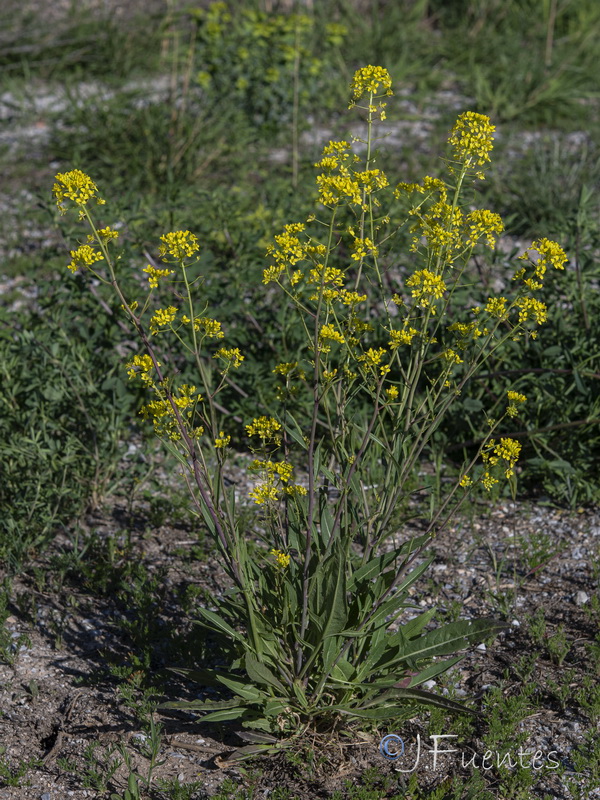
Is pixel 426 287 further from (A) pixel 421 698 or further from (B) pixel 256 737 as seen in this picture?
(B) pixel 256 737

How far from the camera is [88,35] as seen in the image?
320 inches

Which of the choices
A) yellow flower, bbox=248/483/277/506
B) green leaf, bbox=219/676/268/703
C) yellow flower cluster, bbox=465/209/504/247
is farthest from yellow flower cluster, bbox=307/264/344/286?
green leaf, bbox=219/676/268/703

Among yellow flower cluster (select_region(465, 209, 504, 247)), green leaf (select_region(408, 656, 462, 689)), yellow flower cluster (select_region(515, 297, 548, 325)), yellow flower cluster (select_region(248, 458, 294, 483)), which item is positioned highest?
yellow flower cluster (select_region(465, 209, 504, 247))

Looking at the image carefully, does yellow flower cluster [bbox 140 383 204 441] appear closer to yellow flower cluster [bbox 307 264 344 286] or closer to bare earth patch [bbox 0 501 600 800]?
yellow flower cluster [bbox 307 264 344 286]

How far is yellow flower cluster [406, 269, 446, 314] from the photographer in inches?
92.3

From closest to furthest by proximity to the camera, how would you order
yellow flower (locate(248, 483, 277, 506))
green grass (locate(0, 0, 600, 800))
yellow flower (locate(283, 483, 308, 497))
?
yellow flower (locate(248, 483, 277, 506)) → yellow flower (locate(283, 483, 308, 497)) → green grass (locate(0, 0, 600, 800))

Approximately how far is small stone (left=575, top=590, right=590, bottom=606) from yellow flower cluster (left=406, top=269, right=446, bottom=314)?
4.72 feet

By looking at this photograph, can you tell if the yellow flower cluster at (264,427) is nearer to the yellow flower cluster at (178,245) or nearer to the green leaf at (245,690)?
the yellow flower cluster at (178,245)

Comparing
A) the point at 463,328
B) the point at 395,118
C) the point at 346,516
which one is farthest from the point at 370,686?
the point at 395,118

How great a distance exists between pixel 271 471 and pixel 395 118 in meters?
5.41

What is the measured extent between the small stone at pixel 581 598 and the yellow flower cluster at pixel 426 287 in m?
1.44

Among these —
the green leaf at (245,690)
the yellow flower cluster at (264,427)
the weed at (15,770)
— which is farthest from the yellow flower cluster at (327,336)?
the weed at (15,770)

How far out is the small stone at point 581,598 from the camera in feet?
10.8

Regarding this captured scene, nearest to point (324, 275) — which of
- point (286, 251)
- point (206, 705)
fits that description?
point (286, 251)
